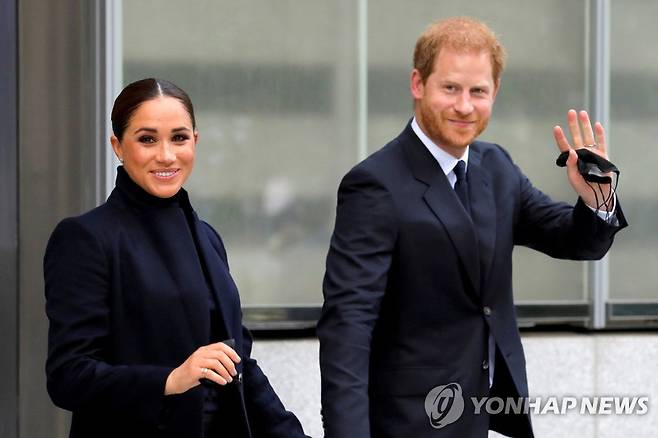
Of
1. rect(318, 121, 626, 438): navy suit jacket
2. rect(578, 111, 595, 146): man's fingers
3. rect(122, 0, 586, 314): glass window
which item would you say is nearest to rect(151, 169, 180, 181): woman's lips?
rect(318, 121, 626, 438): navy suit jacket

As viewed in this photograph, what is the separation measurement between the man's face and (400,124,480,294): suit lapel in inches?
4.5

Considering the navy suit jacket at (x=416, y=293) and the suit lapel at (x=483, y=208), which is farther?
the suit lapel at (x=483, y=208)

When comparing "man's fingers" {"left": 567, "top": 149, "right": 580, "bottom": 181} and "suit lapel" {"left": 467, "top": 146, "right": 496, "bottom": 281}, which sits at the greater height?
"man's fingers" {"left": 567, "top": 149, "right": 580, "bottom": 181}

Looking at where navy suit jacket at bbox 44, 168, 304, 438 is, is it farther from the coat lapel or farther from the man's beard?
the man's beard

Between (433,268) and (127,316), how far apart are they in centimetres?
91

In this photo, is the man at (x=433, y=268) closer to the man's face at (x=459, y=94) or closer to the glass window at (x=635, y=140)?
the man's face at (x=459, y=94)

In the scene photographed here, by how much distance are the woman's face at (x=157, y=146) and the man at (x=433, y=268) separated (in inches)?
20.8

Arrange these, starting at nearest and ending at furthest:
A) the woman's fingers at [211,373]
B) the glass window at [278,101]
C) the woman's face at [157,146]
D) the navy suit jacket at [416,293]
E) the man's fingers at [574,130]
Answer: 1. the woman's fingers at [211,373]
2. the woman's face at [157,146]
3. the navy suit jacket at [416,293]
4. the man's fingers at [574,130]
5. the glass window at [278,101]

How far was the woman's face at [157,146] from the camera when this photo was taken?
3.58 meters

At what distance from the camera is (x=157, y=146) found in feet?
11.8

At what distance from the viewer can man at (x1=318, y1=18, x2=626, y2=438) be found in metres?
3.71

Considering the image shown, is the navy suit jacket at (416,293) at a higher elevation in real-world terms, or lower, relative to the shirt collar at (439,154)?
lower

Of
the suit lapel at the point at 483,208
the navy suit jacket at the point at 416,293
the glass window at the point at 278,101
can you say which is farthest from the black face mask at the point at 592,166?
the glass window at the point at 278,101

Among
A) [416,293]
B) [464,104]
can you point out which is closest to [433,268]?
[416,293]
